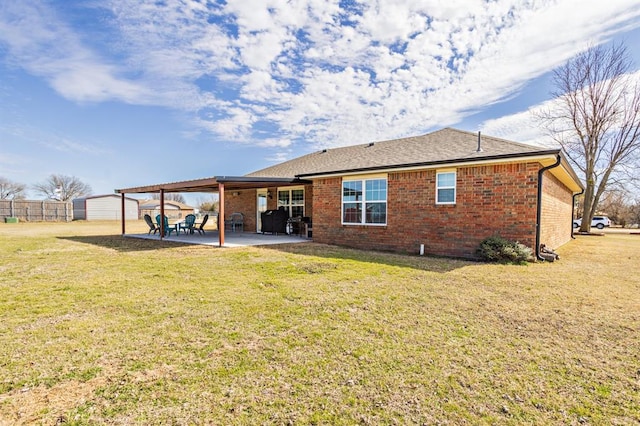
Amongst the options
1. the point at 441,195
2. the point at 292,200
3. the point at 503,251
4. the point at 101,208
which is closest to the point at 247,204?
the point at 292,200

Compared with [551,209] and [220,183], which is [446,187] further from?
[220,183]

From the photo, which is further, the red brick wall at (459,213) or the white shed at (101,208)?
the white shed at (101,208)

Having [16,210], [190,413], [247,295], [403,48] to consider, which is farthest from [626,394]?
[16,210]

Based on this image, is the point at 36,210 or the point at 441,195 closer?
the point at 441,195

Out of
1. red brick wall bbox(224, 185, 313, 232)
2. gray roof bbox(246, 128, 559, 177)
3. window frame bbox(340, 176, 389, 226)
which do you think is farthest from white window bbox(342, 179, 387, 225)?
red brick wall bbox(224, 185, 313, 232)

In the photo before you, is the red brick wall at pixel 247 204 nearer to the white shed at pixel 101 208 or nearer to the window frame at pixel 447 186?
the window frame at pixel 447 186

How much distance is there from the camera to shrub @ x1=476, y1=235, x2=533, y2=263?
26.0 feet

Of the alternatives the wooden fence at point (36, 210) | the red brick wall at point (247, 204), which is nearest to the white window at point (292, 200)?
the red brick wall at point (247, 204)

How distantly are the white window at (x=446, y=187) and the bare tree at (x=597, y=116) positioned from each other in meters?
20.9

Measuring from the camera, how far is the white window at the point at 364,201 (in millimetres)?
10727

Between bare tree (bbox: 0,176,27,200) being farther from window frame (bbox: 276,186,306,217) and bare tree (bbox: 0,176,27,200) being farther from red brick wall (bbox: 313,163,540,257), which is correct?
red brick wall (bbox: 313,163,540,257)

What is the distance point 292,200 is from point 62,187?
64.1 meters

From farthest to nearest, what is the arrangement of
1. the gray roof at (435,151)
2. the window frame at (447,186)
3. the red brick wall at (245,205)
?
the red brick wall at (245,205) < the window frame at (447,186) < the gray roof at (435,151)

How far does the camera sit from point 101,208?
39.2m
